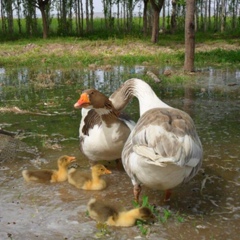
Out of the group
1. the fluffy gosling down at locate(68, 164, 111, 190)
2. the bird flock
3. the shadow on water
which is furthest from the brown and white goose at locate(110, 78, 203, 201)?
the fluffy gosling down at locate(68, 164, 111, 190)

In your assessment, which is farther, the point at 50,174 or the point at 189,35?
the point at 189,35

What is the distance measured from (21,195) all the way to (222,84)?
9.24 m

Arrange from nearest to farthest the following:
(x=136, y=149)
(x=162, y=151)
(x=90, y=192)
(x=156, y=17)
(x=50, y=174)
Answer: (x=162, y=151)
(x=136, y=149)
(x=90, y=192)
(x=50, y=174)
(x=156, y=17)

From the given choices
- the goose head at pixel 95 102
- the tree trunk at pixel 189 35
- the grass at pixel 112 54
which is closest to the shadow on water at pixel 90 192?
the goose head at pixel 95 102

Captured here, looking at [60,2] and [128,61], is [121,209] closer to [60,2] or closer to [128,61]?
[128,61]

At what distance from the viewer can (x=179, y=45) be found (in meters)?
24.9

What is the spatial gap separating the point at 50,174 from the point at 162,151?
199 centimetres

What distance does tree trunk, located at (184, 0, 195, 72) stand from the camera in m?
14.0

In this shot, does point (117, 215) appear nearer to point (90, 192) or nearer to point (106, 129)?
point (90, 192)

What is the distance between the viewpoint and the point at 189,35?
15.0m

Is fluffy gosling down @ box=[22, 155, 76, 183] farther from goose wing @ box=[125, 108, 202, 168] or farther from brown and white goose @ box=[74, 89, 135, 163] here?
goose wing @ box=[125, 108, 202, 168]

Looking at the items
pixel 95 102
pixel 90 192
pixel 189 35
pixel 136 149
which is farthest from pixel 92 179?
pixel 189 35

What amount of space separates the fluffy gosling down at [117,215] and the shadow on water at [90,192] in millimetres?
72

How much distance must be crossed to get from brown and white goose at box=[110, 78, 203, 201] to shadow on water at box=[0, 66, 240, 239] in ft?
1.47
